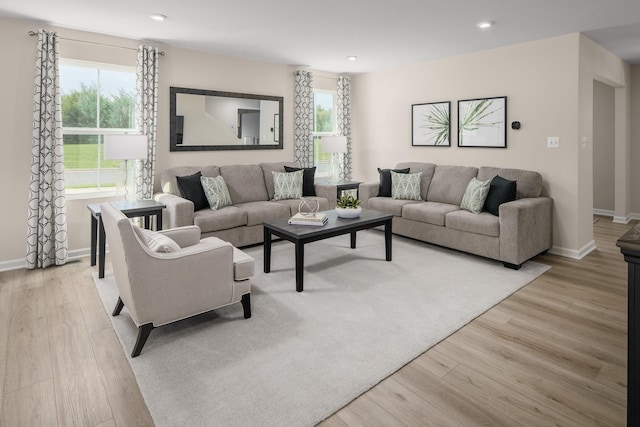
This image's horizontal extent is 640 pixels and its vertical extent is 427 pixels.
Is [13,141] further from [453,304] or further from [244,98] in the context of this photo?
[453,304]

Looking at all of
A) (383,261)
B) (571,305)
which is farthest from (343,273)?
(571,305)

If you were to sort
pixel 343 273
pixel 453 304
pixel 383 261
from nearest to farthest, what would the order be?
pixel 453 304, pixel 343 273, pixel 383 261

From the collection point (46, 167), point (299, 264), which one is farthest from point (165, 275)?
point (46, 167)

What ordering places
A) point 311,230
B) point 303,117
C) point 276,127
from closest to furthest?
point 311,230 < point 276,127 < point 303,117

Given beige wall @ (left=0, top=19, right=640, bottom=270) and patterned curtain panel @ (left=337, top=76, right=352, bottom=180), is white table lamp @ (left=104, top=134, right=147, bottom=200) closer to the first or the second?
beige wall @ (left=0, top=19, right=640, bottom=270)

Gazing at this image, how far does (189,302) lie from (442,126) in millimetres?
4402

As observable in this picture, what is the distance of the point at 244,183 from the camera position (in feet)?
17.2

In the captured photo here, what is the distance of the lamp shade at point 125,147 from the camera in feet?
13.1

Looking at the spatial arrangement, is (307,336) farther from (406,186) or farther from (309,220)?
→ (406,186)

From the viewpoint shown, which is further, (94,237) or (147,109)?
(147,109)

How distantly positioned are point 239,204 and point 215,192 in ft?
1.48

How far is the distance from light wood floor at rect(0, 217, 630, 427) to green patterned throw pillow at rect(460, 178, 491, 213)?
4.18 feet

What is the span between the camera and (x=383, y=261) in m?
4.20

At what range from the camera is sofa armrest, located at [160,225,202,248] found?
3064 millimetres
